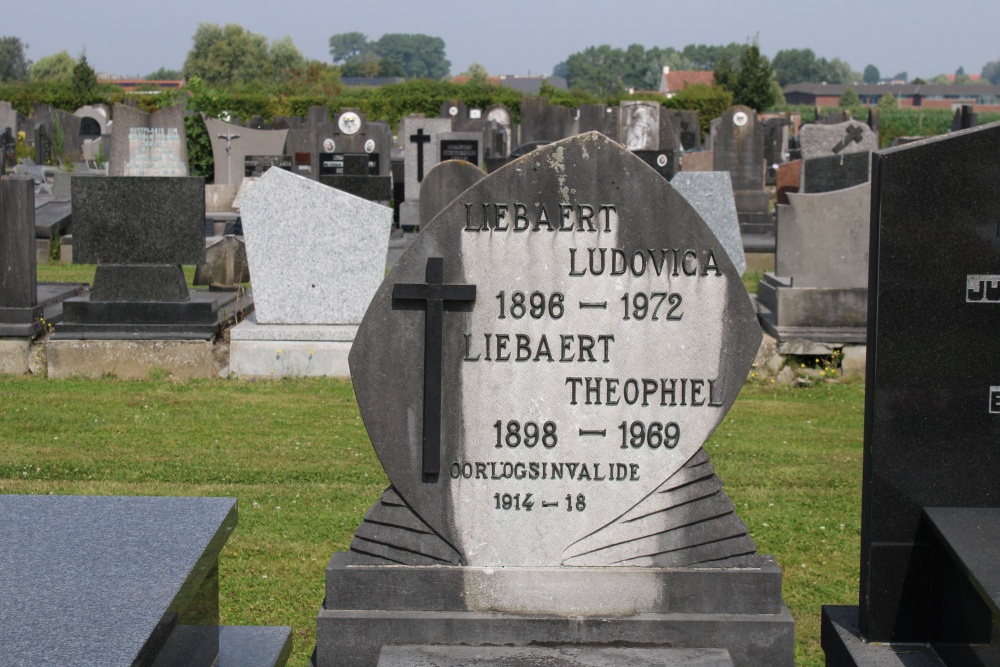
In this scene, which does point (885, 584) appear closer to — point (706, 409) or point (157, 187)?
point (706, 409)

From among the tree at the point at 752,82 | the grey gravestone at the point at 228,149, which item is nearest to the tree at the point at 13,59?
the tree at the point at 752,82

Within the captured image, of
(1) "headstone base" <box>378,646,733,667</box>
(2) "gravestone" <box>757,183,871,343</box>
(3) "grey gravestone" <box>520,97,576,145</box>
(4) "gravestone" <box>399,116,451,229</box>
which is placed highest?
(3) "grey gravestone" <box>520,97,576,145</box>

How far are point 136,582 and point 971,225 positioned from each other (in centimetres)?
262

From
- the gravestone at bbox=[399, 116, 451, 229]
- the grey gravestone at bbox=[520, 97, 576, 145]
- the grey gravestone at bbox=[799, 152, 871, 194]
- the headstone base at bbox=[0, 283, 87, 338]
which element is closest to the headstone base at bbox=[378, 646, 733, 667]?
the headstone base at bbox=[0, 283, 87, 338]

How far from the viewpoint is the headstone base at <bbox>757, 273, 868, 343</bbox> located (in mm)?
9172

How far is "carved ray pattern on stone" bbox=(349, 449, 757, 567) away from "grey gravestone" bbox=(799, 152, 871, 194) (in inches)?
369

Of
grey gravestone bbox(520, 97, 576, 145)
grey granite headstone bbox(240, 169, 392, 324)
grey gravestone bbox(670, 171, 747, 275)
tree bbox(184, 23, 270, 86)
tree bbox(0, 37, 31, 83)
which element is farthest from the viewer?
tree bbox(0, 37, 31, 83)

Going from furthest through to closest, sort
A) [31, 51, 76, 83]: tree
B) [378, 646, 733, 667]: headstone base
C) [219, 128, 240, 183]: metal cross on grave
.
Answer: [31, 51, 76, 83]: tree, [219, 128, 240, 183]: metal cross on grave, [378, 646, 733, 667]: headstone base

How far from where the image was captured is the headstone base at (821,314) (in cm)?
917

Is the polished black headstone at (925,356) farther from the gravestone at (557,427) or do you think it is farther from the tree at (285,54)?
the tree at (285,54)

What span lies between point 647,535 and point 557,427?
0.45 m

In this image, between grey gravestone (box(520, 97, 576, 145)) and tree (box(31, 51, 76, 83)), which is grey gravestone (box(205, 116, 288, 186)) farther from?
tree (box(31, 51, 76, 83))

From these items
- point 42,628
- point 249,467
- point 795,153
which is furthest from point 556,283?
point 795,153

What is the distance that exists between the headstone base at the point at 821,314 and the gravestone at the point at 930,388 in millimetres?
5646
